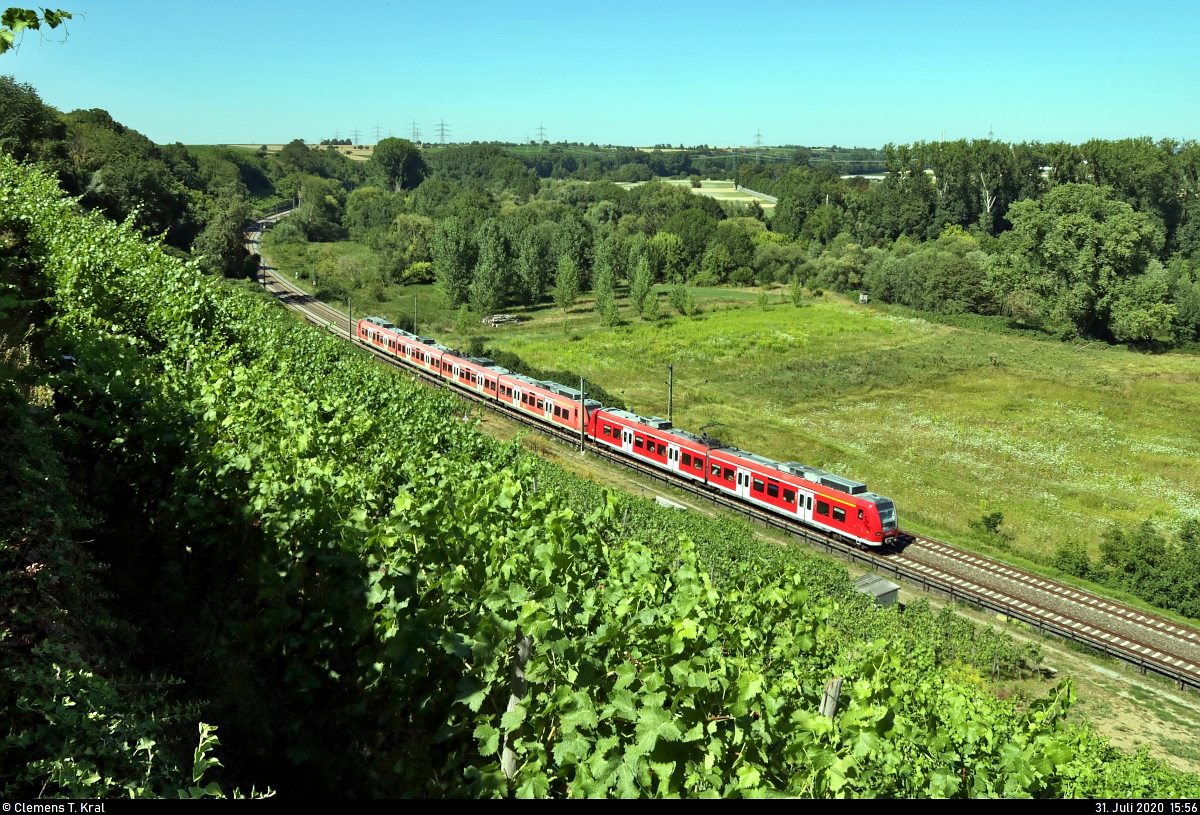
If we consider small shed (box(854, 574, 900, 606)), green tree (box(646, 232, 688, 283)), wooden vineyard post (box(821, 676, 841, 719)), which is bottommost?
small shed (box(854, 574, 900, 606))

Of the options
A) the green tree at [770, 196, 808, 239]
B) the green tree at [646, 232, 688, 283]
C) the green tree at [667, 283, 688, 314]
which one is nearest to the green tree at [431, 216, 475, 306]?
the green tree at [667, 283, 688, 314]

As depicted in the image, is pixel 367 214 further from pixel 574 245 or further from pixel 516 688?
pixel 516 688

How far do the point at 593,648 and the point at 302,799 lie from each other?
4.13 metres

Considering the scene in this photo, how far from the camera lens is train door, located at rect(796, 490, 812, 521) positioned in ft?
111

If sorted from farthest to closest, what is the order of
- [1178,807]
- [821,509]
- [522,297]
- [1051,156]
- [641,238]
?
[1051,156], [641,238], [522,297], [821,509], [1178,807]

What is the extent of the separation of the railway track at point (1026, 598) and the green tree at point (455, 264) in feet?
209

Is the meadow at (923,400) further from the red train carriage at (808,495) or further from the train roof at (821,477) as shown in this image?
the train roof at (821,477)

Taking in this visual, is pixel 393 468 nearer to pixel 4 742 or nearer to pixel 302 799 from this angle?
pixel 302 799

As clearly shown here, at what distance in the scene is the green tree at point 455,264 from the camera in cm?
9519

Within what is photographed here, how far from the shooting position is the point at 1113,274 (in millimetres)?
79688

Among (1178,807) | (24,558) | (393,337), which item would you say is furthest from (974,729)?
(393,337)

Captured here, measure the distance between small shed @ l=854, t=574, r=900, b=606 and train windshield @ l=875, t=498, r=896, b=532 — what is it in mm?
4603

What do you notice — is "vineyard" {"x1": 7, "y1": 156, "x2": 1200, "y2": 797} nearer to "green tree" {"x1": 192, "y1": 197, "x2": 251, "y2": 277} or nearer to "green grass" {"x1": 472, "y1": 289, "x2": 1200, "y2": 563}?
"green grass" {"x1": 472, "y1": 289, "x2": 1200, "y2": 563}

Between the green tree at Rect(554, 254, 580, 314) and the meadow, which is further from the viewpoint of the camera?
the green tree at Rect(554, 254, 580, 314)
